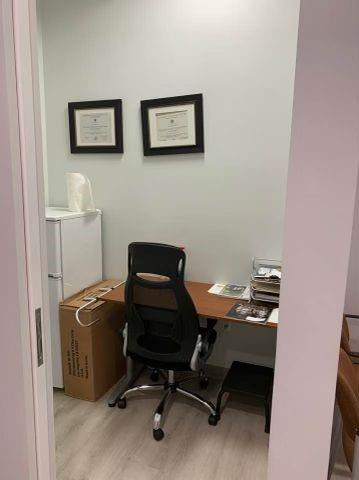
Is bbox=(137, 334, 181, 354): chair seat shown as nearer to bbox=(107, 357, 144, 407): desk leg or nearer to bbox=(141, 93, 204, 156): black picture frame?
bbox=(107, 357, 144, 407): desk leg

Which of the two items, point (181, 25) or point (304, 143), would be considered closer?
point (304, 143)

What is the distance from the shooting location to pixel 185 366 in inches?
88.7

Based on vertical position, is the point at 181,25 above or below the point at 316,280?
above

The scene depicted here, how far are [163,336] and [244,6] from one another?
214cm

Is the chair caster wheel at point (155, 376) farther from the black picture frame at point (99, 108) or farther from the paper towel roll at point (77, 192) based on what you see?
the black picture frame at point (99, 108)

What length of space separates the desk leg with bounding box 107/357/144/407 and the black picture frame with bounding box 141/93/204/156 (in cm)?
150

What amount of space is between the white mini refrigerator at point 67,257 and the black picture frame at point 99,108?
0.50 metres

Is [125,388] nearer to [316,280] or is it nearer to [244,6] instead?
[316,280]

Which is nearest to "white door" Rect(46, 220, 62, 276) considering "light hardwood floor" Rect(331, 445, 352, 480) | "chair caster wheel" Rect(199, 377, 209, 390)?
"chair caster wheel" Rect(199, 377, 209, 390)

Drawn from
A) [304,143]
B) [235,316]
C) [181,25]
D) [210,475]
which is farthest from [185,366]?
[181,25]

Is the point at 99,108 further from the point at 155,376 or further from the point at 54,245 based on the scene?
the point at 155,376

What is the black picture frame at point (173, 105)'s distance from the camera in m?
2.58

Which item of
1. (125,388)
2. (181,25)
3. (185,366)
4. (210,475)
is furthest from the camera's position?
(125,388)

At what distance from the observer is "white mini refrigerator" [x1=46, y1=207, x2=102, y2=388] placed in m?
2.51
